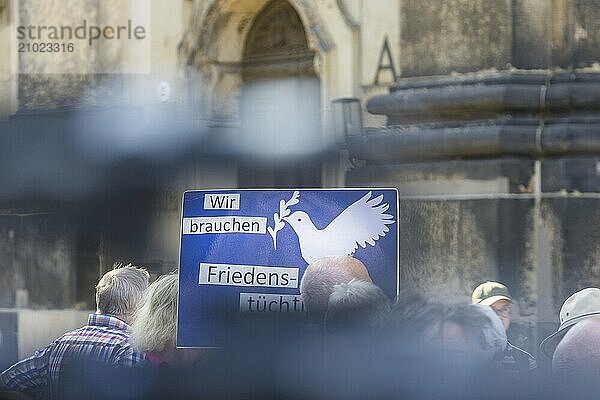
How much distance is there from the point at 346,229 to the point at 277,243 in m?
0.24

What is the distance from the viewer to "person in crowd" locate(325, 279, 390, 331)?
4203 millimetres

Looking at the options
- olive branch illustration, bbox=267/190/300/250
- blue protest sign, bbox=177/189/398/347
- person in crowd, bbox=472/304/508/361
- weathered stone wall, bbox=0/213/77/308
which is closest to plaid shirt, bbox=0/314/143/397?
blue protest sign, bbox=177/189/398/347

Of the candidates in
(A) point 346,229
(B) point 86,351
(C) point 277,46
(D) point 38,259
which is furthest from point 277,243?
(D) point 38,259

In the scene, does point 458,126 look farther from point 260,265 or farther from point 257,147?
point 260,265

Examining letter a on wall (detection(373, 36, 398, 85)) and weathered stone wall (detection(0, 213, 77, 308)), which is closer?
letter a on wall (detection(373, 36, 398, 85))

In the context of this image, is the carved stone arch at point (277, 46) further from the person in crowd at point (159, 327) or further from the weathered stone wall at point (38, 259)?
the person in crowd at point (159, 327)

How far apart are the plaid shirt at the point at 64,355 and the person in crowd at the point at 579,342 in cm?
137

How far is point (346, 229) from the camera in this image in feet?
17.1

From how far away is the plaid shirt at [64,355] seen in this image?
17.2 ft

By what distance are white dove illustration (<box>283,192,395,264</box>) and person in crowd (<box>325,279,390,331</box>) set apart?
631 millimetres

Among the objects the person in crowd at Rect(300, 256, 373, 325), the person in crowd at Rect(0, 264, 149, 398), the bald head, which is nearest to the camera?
the bald head

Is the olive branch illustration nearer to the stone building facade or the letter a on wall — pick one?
the stone building facade

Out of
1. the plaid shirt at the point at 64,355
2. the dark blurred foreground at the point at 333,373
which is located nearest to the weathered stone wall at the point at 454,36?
the plaid shirt at the point at 64,355

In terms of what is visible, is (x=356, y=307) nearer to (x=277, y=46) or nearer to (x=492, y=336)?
(x=492, y=336)
